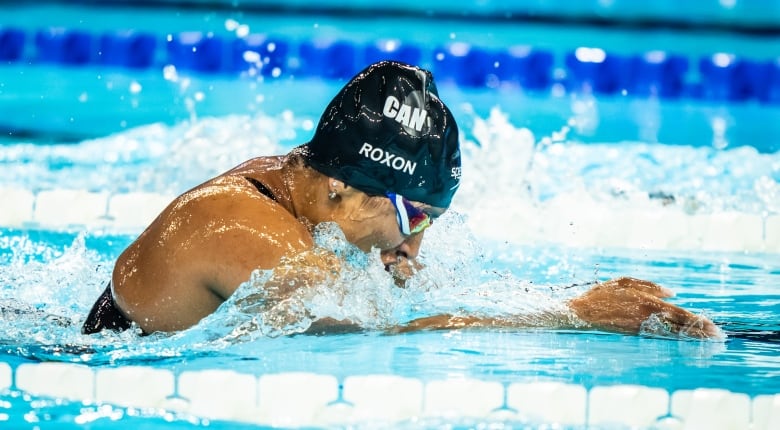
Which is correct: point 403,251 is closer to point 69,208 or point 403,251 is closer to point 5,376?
point 5,376

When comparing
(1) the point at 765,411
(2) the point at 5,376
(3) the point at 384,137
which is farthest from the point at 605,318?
(2) the point at 5,376

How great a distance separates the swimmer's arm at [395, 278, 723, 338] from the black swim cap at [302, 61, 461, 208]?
325 millimetres

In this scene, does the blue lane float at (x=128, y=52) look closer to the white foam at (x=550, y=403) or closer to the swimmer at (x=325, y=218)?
the swimmer at (x=325, y=218)

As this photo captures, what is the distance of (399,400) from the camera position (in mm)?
2377

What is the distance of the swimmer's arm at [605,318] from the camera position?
2.53 m

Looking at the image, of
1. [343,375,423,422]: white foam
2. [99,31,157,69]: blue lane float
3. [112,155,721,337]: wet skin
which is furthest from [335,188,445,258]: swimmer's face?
[99,31,157,69]: blue lane float

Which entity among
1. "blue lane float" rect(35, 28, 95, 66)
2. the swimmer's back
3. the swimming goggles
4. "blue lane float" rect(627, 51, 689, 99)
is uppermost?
"blue lane float" rect(35, 28, 95, 66)

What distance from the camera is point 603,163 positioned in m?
5.77

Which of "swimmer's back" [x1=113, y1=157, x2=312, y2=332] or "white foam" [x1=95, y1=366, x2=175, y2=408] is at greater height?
"swimmer's back" [x1=113, y1=157, x2=312, y2=332]

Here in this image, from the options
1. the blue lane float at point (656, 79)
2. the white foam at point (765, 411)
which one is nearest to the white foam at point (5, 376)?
the white foam at point (765, 411)

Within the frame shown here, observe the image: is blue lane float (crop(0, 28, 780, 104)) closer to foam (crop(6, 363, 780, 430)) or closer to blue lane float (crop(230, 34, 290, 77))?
blue lane float (crop(230, 34, 290, 77))

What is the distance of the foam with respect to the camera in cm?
235

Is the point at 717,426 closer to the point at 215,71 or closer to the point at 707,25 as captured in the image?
the point at 215,71

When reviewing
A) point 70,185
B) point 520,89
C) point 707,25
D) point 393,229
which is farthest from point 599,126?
point 393,229
